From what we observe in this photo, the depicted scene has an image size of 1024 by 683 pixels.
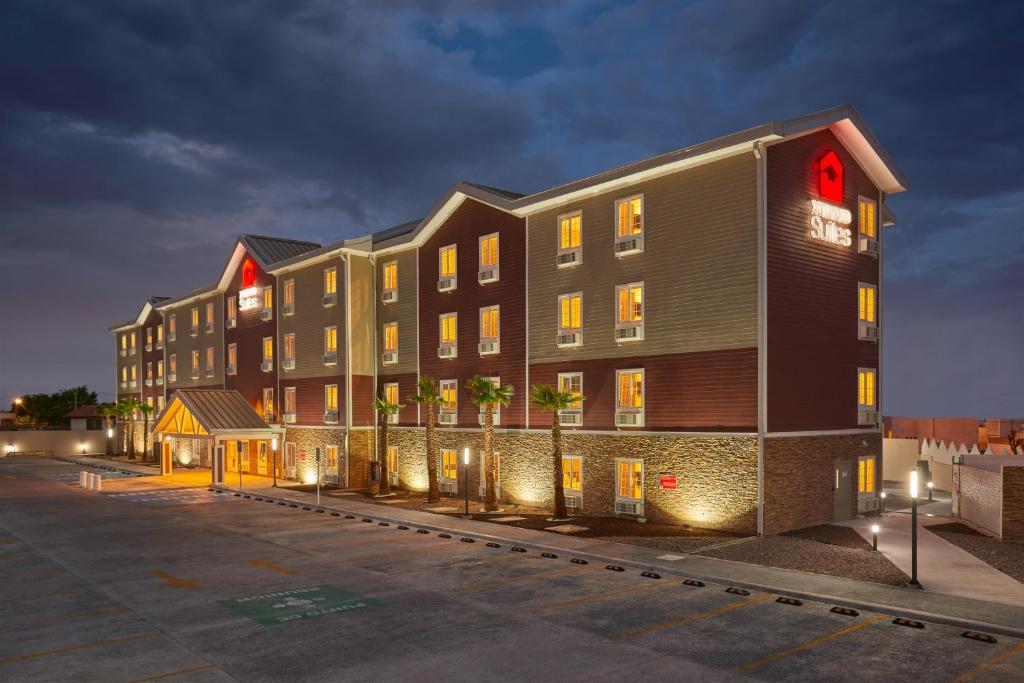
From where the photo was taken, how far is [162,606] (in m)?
17.6

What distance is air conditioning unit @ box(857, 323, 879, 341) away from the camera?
3091cm

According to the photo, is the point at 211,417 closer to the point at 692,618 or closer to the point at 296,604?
the point at 296,604

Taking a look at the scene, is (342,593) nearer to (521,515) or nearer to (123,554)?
(123,554)

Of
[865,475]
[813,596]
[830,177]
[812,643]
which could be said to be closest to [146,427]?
[865,475]

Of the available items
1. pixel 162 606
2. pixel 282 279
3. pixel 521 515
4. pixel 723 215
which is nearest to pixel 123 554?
pixel 162 606

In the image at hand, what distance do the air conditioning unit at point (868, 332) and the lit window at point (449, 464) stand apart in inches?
775

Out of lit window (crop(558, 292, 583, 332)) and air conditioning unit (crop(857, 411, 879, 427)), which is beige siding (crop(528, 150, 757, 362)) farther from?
air conditioning unit (crop(857, 411, 879, 427))

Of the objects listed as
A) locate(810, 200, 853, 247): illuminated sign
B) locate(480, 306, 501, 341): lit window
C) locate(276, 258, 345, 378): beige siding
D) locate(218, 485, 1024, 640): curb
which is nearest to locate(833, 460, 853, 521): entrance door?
locate(810, 200, 853, 247): illuminated sign

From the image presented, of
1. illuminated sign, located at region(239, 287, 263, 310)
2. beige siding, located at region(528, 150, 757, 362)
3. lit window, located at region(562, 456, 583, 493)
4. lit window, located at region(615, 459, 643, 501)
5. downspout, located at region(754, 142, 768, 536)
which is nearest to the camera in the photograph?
downspout, located at region(754, 142, 768, 536)

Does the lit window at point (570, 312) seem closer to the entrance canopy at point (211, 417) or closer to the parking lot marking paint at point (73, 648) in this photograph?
the parking lot marking paint at point (73, 648)

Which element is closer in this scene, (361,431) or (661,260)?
(661,260)

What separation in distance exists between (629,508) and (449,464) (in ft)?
39.7

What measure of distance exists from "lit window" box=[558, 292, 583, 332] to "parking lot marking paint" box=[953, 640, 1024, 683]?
67.9 feet

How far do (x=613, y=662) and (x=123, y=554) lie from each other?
17826mm
